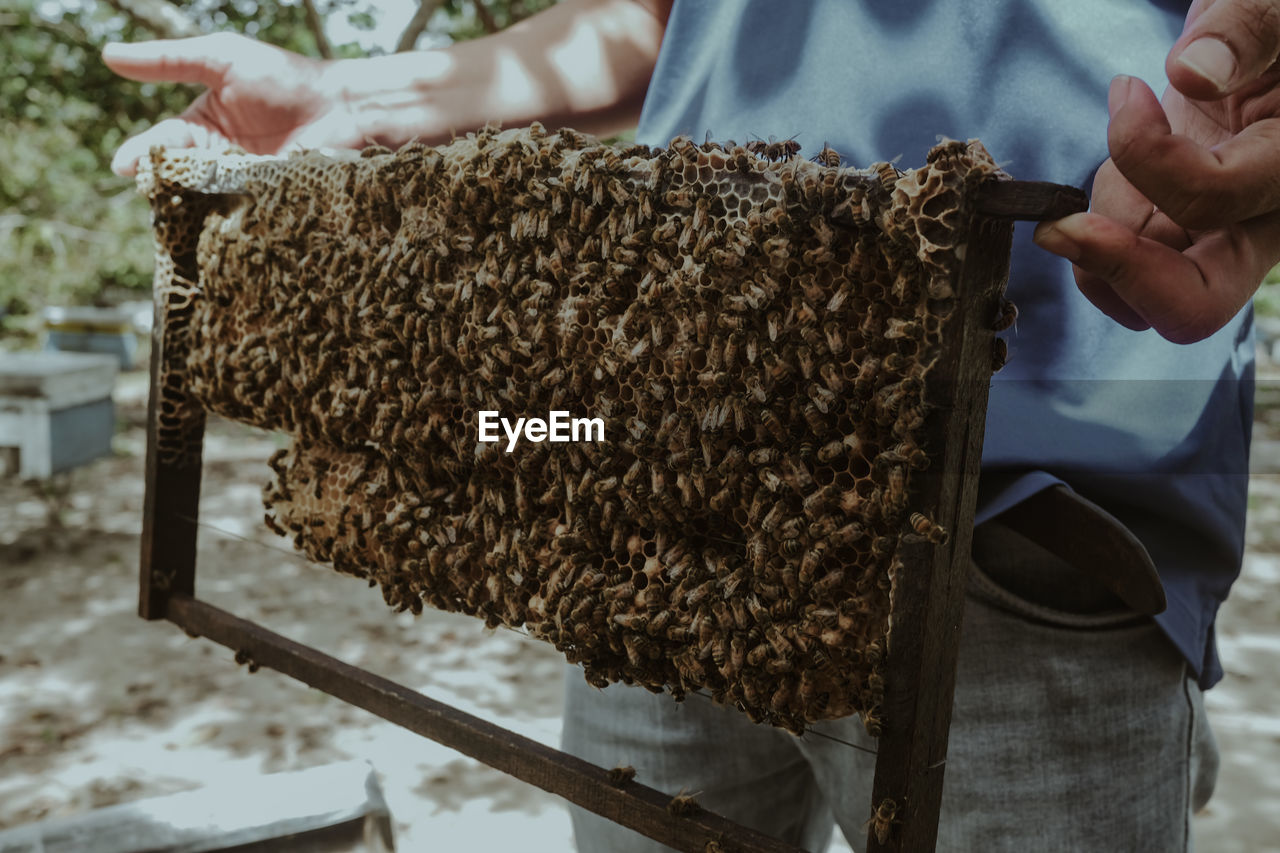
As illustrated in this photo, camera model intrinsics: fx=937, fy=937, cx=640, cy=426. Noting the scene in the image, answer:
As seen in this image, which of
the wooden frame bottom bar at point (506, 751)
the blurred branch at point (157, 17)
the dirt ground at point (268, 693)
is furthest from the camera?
the blurred branch at point (157, 17)

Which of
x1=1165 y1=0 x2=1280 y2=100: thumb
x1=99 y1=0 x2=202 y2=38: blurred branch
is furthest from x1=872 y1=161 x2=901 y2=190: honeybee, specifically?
x1=99 y1=0 x2=202 y2=38: blurred branch

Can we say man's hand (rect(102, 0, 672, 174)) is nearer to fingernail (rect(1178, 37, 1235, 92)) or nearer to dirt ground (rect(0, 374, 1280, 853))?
fingernail (rect(1178, 37, 1235, 92))

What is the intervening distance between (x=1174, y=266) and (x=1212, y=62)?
0.17 meters

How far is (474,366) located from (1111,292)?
74 cm

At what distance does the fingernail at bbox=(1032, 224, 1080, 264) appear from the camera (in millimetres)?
786

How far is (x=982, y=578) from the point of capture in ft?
3.98

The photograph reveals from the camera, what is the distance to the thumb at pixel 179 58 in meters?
1.77

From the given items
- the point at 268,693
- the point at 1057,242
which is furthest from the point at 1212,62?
the point at 268,693

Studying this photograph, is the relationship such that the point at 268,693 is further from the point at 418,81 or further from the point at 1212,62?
the point at 1212,62

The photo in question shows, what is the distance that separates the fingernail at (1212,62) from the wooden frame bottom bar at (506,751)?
0.82 meters

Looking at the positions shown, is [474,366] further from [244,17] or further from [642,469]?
[244,17]

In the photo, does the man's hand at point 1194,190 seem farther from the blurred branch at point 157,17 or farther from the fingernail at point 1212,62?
the blurred branch at point 157,17

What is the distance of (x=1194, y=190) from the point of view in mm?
756

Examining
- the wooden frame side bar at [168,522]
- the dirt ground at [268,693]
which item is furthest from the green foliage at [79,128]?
the wooden frame side bar at [168,522]
